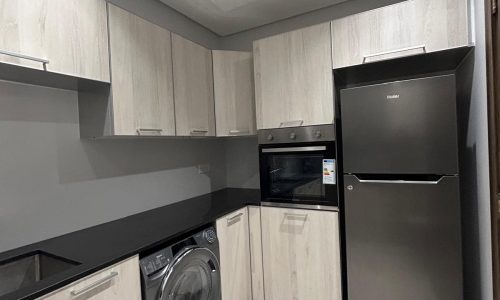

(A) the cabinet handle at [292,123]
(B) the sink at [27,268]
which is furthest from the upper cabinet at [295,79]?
(B) the sink at [27,268]

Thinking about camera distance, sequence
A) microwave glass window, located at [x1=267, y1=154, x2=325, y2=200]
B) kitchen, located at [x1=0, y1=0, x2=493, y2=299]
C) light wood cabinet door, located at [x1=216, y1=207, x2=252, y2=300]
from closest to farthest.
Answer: kitchen, located at [x1=0, y1=0, x2=493, y2=299] < light wood cabinet door, located at [x1=216, y1=207, x2=252, y2=300] < microwave glass window, located at [x1=267, y1=154, x2=325, y2=200]

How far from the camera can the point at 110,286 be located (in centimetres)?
123

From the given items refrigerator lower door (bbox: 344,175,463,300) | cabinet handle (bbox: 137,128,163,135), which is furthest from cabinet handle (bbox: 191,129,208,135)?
refrigerator lower door (bbox: 344,175,463,300)

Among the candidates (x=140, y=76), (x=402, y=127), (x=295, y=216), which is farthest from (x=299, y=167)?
(x=140, y=76)

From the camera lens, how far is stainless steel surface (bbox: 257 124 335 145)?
1.92 m

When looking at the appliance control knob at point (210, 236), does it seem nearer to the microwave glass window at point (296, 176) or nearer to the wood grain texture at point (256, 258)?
the wood grain texture at point (256, 258)

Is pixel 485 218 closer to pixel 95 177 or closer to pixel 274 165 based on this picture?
pixel 274 165

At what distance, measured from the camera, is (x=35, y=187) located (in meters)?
1.50

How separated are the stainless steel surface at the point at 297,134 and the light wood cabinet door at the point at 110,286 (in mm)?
1228

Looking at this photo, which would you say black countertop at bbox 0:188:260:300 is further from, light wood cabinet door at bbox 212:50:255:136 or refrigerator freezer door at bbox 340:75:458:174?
refrigerator freezer door at bbox 340:75:458:174

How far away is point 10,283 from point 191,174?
1.45 m

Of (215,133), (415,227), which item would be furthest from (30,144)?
(415,227)

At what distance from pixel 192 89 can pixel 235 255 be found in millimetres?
1278

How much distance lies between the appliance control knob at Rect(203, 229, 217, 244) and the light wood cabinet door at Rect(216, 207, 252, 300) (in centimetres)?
6
